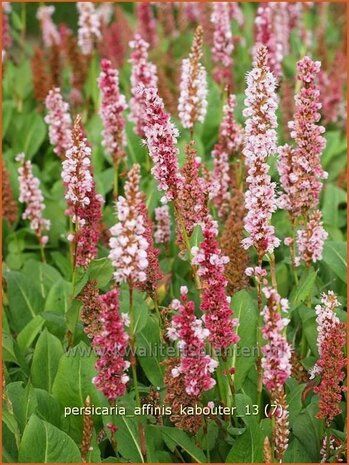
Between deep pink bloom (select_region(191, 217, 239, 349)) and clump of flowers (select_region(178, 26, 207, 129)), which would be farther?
clump of flowers (select_region(178, 26, 207, 129))

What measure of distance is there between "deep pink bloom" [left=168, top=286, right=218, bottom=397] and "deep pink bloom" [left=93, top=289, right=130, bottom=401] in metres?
0.23

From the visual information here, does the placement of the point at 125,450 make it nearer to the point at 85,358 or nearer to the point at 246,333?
the point at 85,358

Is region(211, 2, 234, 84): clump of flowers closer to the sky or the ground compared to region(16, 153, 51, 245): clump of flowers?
closer to the sky

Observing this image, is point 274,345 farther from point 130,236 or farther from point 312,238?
point 312,238

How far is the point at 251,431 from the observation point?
392cm

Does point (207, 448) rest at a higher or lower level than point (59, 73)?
lower

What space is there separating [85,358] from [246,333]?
34.6 inches

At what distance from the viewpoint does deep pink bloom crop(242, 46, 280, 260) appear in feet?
12.2

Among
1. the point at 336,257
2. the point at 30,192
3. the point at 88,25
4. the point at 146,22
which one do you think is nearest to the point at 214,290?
A: the point at 336,257

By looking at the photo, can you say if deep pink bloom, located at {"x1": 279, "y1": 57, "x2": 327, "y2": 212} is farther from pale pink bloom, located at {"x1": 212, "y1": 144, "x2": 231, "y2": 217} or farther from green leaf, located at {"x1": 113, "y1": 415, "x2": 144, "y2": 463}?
green leaf, located at {"x1": 113, "y1": 415, "x2": 144, "y2": 463}

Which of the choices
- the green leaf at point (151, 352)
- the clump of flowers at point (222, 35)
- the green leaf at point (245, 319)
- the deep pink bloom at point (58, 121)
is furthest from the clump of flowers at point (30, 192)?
the clump of flowers at point (222, 35)

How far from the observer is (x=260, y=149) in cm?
379

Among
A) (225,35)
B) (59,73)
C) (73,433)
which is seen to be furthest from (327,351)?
Result: (59,73)

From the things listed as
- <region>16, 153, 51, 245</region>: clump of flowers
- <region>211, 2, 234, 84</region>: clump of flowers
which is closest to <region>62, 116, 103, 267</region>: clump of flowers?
<region>16, 153, 51, 245</region>: clump of flowers
